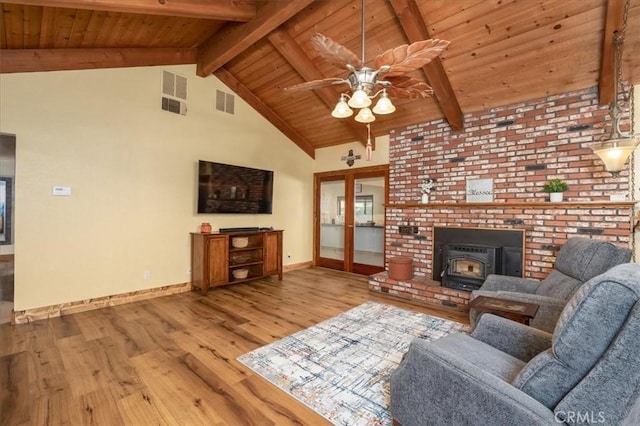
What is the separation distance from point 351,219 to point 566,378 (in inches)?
202

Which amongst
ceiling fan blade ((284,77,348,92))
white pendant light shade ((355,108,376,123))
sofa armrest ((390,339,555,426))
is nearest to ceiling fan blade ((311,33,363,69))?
ceiling fan blade ((284,77,348,92))

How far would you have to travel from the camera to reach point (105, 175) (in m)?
3.85

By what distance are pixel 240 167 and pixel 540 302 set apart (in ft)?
15.1

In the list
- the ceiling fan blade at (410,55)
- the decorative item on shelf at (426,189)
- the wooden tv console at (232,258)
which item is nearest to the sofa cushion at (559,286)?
the decorative item on shelf at (426,189)

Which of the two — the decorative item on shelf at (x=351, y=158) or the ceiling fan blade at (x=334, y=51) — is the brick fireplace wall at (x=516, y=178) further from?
Answer: the ceiling fan blade at (x=334, y=51)

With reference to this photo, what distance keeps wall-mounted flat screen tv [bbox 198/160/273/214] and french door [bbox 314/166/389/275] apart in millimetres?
1463

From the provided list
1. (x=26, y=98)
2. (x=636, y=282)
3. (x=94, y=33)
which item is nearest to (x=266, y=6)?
(x=94, y=33)

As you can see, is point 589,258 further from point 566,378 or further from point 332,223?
point 332,223

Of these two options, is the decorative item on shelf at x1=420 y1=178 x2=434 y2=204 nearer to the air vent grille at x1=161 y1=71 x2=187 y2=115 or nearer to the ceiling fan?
the ceiling fan

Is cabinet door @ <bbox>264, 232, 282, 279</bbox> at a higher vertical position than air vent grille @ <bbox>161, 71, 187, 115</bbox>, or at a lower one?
lower

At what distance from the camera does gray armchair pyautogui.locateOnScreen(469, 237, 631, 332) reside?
2.34 meters

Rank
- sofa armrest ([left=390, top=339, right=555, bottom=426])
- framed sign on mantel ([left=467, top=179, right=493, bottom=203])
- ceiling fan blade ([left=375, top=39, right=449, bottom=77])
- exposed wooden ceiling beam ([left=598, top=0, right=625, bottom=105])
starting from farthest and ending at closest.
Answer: framed sign on mantel ([left=467, top=179, right=493, bottom=203])
exposed wooden ceiling beam ([left=598, top=0, right=625, bottom=105])
ceiling fan blade ([left=375, top=39, right=449, bottom=77])
sofa armrest ([left=390, top=339, right=555, bottom=426])

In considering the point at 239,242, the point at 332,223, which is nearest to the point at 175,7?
the point at 239,242

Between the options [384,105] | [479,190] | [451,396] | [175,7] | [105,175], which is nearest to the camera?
[451,396]
